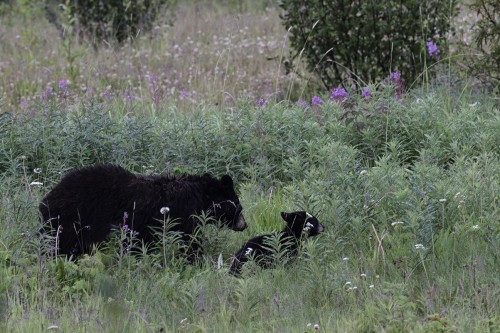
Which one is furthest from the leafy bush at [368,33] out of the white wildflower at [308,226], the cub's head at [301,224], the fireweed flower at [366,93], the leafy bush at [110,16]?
the leafy bush at [110,16]

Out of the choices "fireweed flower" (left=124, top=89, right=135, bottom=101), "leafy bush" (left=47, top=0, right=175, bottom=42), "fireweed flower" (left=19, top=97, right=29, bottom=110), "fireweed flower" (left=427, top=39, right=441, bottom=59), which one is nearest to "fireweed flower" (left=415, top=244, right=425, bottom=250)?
"fireweed flower" (left=427, top=39, right=441, bottom=59)

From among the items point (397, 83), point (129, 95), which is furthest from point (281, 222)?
point (129, 95)

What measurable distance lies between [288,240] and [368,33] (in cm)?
437

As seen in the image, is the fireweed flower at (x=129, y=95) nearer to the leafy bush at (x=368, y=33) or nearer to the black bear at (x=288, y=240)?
the leafy bush at (x=368, y=33)

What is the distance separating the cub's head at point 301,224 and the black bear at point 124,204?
40 cm

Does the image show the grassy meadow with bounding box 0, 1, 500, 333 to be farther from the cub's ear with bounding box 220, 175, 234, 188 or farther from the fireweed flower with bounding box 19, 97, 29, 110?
the cub's ear with bounding box 220, 175, 234, 188

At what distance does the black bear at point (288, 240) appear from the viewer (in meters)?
5.93

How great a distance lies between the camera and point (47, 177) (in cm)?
768

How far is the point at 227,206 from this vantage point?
651cm

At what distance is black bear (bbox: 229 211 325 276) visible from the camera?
5930mm

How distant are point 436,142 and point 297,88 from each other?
4.03m

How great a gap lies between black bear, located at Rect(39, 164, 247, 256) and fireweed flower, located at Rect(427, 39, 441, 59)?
4.05 m

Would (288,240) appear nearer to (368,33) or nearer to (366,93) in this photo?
(366,93)

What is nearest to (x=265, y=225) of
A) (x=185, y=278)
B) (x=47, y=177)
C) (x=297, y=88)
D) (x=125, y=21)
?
(x=185, y=278)
